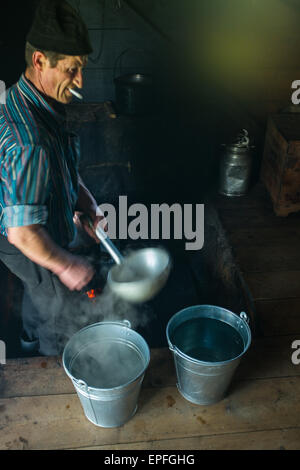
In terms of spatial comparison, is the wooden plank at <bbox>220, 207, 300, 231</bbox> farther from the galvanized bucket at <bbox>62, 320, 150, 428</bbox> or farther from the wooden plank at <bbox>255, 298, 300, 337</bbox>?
the galvanized bucket at <bbox>62, 320, 150, 428</bbox>

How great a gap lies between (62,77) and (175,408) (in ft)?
5.88

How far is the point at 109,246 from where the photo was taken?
7.59 feet

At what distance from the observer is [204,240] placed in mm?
4070

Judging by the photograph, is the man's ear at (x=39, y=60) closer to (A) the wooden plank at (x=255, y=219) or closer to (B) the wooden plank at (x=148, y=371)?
(B) the wooden plank at (x=148, y=371)

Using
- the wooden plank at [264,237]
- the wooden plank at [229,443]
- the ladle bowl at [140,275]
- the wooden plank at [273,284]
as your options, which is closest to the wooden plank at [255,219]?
the wooden plank at [264,237]

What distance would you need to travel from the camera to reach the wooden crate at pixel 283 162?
3.12 meters

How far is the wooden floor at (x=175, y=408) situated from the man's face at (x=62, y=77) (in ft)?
4.87

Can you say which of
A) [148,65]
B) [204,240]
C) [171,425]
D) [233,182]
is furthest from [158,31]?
[171,425]

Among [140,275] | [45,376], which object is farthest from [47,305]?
[140,275]

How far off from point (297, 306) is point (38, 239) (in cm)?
169

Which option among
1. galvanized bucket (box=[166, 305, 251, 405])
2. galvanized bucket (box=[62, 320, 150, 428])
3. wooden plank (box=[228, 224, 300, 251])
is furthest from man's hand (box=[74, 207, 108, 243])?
wooden plank (box=[228, 224, 300, 251])

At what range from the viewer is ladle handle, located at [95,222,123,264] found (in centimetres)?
227

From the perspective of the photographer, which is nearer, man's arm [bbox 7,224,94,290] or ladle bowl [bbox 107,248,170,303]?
man's arm [bbox 7,224,94,290]
